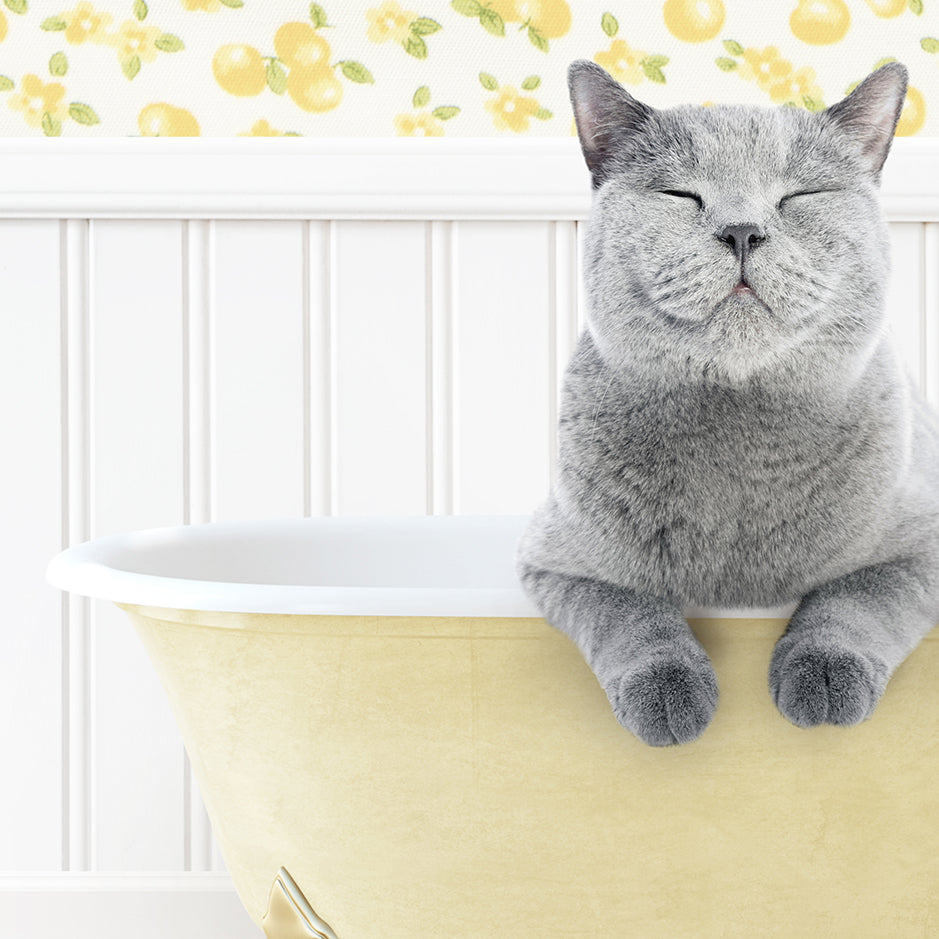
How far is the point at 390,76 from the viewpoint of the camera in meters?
1.37

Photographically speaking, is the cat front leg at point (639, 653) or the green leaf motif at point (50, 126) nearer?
the cat front leg at point (639, 653)

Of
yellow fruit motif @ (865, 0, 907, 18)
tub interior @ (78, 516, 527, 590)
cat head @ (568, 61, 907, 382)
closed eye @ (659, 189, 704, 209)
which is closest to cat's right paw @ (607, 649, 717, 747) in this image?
cat head @ (568, 61, 907, 382)

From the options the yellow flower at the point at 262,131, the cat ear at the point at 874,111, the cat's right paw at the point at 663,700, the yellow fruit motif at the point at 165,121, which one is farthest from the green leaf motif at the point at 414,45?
the cat's right paw at the point at 663,700

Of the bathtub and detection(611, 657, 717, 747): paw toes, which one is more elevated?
detection(611, 657, 717, 747): paw toes

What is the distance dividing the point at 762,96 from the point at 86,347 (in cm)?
109

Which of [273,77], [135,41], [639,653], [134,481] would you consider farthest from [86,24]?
[639,653]

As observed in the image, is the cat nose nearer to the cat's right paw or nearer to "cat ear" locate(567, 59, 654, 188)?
"cat ear" locate(567, 59, 654, 188)

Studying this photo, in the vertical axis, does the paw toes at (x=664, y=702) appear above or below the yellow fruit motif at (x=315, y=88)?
below

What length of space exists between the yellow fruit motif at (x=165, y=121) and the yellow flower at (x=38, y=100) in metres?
0.12

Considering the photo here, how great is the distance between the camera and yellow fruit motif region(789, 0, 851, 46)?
4.50 feet

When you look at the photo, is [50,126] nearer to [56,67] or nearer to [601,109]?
[56,67]

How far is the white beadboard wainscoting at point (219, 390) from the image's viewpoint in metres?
1.30

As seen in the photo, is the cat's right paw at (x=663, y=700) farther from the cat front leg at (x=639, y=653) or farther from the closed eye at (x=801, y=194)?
the closed eye at (x=801, y=194)

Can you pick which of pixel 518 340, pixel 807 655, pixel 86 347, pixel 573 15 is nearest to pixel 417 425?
pixel 518 340
